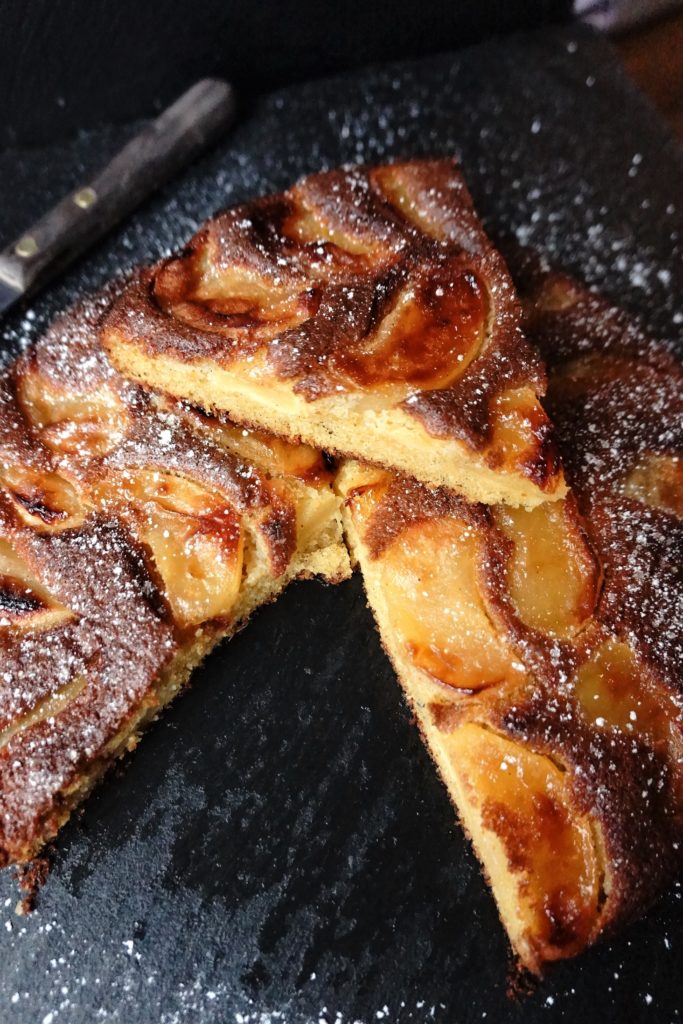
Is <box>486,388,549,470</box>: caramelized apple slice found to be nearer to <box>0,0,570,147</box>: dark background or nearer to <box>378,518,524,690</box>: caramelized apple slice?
<box>378,518,524,690</box>: caramelized apple slice

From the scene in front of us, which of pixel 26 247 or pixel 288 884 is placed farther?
pixel 26 247

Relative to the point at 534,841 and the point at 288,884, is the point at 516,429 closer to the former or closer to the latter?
the point at 534,841

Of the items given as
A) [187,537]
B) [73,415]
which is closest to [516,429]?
[187,537]

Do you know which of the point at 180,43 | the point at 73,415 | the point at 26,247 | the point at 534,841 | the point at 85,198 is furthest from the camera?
the point at 180,43

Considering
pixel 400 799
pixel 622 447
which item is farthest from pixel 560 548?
pixel 400 799

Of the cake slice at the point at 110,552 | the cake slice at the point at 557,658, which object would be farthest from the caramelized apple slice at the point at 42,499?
the cake slice at the point at 557,658

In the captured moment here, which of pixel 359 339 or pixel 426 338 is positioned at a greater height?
pixel 359 339

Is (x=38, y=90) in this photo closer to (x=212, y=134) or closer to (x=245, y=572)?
(x=212, y=134)
